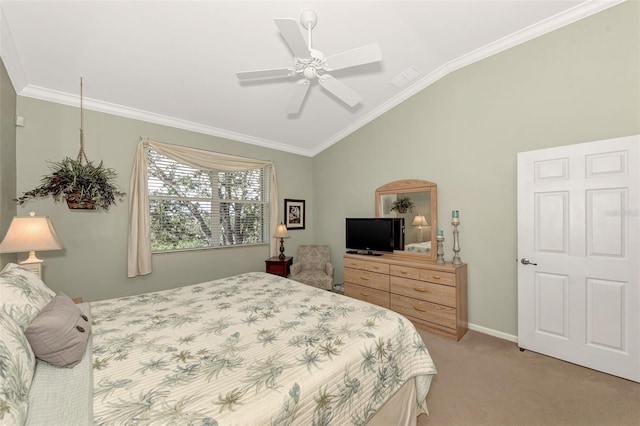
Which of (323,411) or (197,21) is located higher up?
(197,21)

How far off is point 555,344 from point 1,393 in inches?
145

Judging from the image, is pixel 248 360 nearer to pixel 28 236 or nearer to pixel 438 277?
pixel 28 236

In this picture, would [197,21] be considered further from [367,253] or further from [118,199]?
[367,253]

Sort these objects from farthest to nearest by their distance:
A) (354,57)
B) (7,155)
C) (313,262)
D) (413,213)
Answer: (313,262) → (413,213) → (7,155) → (354,57)

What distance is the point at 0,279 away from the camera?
128cm

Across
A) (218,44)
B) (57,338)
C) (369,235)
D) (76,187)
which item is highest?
(218,44)

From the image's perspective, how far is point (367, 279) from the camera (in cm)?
373

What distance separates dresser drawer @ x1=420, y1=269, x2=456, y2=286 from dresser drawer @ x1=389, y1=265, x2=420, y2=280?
6cm

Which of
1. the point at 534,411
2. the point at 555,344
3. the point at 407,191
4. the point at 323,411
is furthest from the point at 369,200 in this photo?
the point at 323,411

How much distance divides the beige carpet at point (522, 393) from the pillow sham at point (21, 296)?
233 cm

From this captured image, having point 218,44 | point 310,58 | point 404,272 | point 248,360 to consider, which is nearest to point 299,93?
point 310,58

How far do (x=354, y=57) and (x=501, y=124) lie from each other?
79.2 inches

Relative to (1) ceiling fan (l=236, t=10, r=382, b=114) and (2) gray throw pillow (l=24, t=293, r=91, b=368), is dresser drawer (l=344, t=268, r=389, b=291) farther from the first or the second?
(2) gray throw pillow (l=24, t=293, r=91, b=368)

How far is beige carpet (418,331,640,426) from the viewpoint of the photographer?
1753 millimetres
